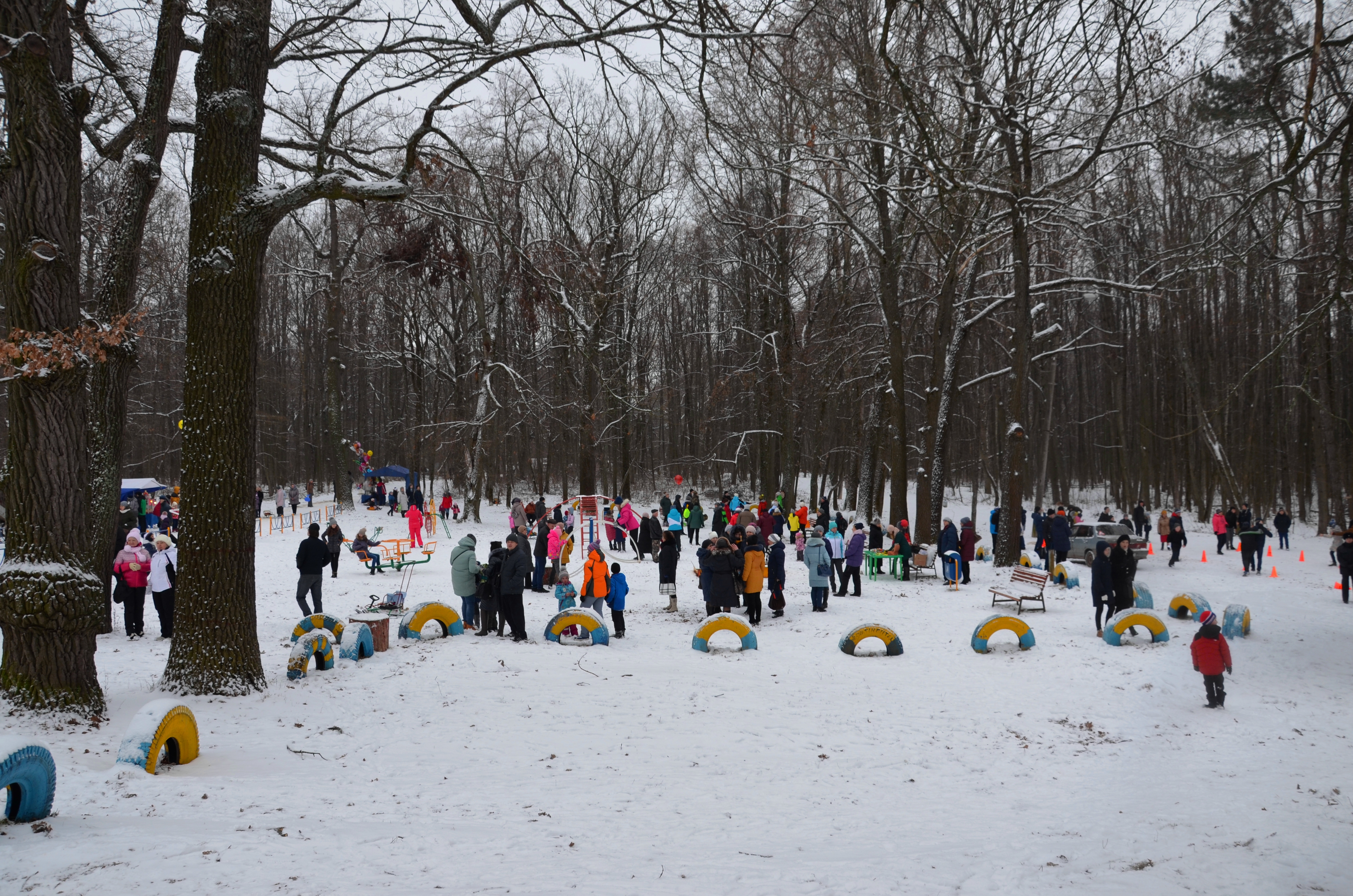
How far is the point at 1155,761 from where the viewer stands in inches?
340

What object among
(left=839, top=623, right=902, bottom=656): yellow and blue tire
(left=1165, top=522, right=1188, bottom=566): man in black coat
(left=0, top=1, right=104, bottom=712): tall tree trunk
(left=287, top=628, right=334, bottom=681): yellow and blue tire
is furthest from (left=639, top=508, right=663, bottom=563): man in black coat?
(left=0, top=1, right=104, bottom=712): tall tree trunk

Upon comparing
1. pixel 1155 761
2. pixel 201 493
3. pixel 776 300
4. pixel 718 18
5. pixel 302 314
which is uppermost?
pixel 302 314

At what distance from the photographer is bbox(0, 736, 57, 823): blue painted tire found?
5184 mm

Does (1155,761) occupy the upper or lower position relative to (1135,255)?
lower

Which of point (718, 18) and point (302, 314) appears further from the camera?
point (302, 314)

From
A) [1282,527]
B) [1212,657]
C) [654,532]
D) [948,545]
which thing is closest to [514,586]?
[1212,657]

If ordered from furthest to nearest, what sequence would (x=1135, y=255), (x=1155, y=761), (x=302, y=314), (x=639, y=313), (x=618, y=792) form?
(x=302, y=314)
(x=639, y=313)
(x=1135, y=255)
(x=1155, y=761)
(x=618, y=792)

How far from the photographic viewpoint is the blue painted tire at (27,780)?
5.18 m

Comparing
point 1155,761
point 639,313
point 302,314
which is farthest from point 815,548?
point 302,314

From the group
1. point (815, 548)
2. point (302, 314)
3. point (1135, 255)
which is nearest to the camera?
point (815, 548)

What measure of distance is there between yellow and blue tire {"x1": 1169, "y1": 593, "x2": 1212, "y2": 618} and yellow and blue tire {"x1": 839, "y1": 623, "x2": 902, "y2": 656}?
5749mm

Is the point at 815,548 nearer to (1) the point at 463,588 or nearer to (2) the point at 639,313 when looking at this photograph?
(1) the point at 463,588

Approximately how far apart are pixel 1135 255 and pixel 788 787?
3113 cm

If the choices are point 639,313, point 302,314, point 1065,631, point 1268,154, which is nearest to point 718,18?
point 1268,154
